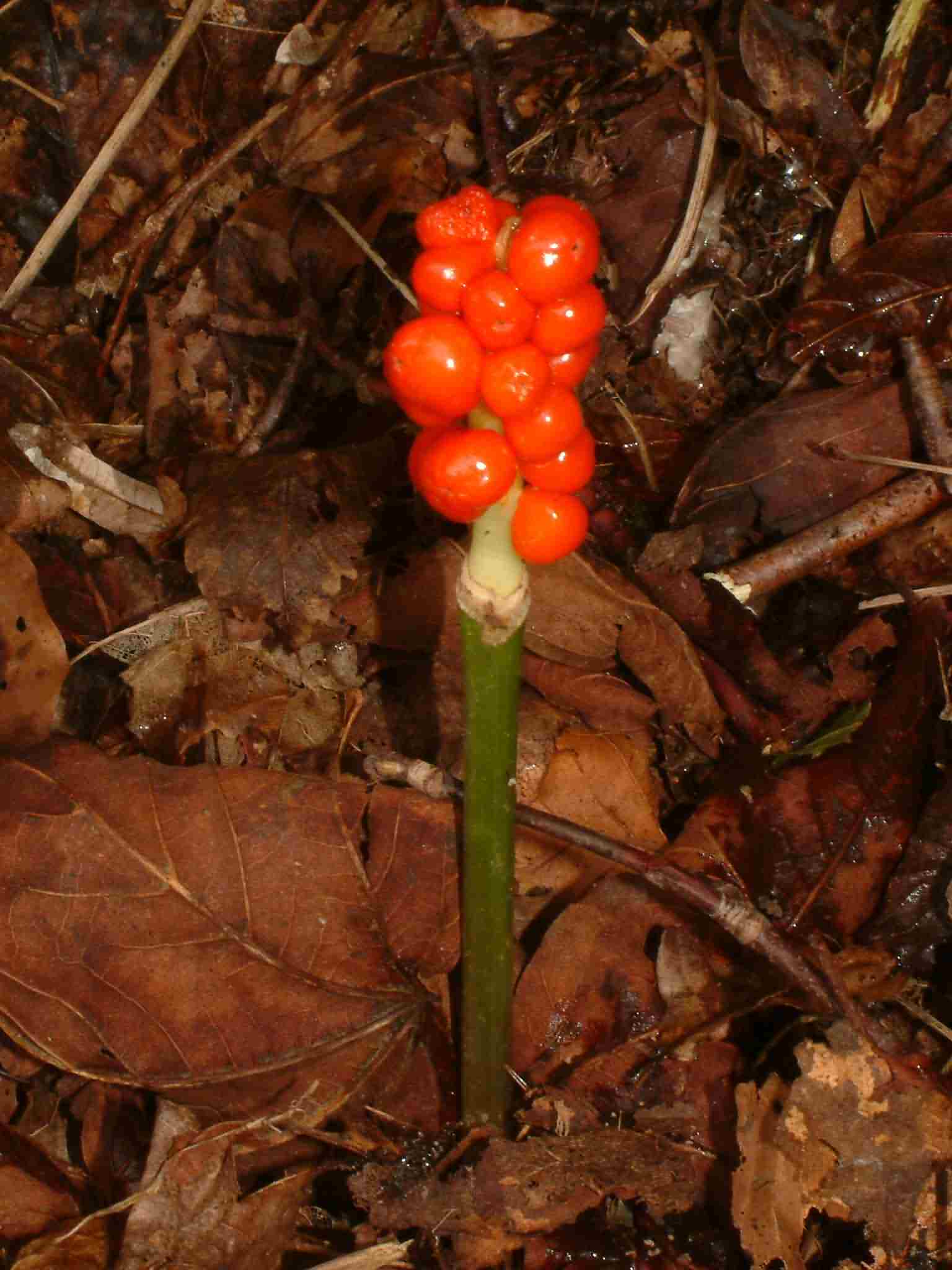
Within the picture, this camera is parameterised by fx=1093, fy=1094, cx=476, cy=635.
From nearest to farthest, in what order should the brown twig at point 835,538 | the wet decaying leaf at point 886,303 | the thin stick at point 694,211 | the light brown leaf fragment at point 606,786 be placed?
1. the light brown leaf fragment at point 606,786
2. the brown twig at point 835,538
3. the wet decaying leaf at point 886,303
4. the thin stick at point 694,211

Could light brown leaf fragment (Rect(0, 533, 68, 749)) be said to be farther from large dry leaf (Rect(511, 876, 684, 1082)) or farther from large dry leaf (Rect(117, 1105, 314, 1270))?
large dry leaf (Rect(511, 876, 684, 1082))

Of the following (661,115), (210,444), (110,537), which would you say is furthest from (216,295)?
(661,115)

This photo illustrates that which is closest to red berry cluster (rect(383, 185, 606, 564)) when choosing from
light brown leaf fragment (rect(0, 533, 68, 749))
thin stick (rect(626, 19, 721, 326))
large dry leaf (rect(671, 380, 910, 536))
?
light brown leaf fragment (rect(0, 533, 68, 749))

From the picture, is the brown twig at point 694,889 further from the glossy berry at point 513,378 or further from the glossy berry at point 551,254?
the glossy berry at point 551,254

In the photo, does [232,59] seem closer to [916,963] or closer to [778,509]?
[778,509]


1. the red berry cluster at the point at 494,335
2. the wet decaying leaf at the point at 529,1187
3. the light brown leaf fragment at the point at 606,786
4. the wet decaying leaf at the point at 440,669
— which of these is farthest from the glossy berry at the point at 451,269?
the wet decaying leaf at the point at 529,1187

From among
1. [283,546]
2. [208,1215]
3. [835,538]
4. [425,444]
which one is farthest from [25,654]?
[835,538]

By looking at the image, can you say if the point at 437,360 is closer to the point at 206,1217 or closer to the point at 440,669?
the point at 440,669
